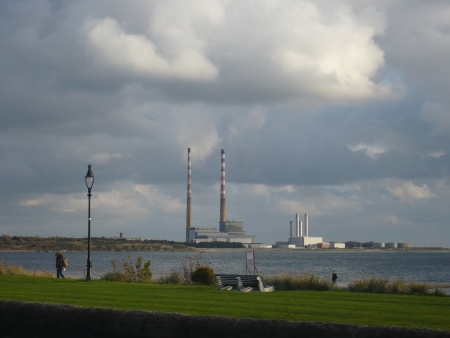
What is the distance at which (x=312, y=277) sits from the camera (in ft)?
93.4

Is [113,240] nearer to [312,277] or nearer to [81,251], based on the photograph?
[81,251]

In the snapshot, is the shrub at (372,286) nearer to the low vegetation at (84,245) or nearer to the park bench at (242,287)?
the park bench at (242,287)

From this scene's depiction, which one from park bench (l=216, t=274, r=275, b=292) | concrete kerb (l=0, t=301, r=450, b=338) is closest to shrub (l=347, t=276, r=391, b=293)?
park bench (l=216, t=274, r=275, b=292)

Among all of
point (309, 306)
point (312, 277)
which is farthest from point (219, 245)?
point (309, 306)

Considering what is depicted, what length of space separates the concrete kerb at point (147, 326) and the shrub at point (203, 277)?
15966 mm

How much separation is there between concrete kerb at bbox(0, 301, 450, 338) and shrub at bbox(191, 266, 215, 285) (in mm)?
15966

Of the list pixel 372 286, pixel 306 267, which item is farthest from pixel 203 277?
pixel 306 267

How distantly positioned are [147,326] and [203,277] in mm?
17211

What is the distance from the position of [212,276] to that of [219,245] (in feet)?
501

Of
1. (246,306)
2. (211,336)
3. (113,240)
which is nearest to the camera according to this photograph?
(211,336)

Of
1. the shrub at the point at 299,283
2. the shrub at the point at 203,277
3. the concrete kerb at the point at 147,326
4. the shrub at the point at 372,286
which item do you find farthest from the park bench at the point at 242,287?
the concrete kerb at the point at 147,326

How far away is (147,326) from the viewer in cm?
1049

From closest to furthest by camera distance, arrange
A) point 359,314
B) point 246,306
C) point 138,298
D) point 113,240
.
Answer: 1. point 359,314
2. point 246,306
3. point 138,298
4. point 113,240

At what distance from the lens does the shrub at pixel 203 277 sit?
2756 cm
